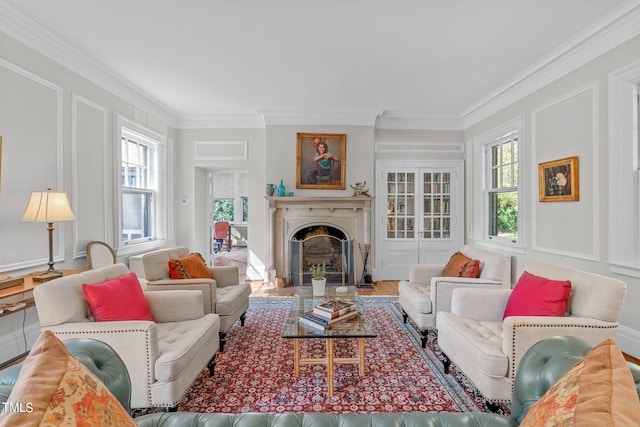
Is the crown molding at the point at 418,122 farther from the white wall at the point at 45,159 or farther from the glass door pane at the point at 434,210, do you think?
the white wall at the point at 45,159

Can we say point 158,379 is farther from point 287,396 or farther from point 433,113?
point 433,113

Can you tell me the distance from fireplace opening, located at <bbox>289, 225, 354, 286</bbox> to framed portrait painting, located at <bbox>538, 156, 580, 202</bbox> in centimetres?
272

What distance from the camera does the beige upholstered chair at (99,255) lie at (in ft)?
10.8

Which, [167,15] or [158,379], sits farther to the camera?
[167,15]

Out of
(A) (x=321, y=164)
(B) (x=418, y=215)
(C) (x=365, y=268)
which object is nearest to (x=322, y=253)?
(C) (x=365, y=268)

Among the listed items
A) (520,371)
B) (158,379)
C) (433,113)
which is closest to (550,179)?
(433,113)

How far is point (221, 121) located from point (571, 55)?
476 cm

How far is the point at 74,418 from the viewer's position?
0.71m

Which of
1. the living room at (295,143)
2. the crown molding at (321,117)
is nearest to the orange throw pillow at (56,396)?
the living room at (295,143)

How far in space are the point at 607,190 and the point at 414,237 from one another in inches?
111

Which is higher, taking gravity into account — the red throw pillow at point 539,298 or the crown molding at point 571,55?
Result: the crown molding at point 571,55

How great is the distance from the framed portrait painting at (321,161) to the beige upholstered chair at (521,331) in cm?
325

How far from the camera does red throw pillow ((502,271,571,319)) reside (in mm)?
2006

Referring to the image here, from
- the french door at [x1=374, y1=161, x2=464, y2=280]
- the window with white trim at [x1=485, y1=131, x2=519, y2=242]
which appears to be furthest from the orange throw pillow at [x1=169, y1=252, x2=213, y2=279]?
the window with white trim at [x1=485, y1=131, x2=519, y2=242]
